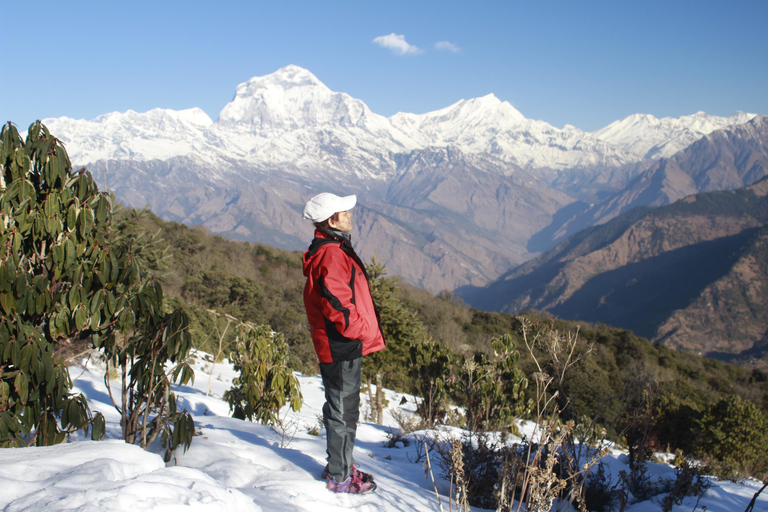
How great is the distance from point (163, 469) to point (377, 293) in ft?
15.8

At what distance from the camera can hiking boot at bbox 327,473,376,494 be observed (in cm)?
292

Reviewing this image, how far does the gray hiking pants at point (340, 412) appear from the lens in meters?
2.97

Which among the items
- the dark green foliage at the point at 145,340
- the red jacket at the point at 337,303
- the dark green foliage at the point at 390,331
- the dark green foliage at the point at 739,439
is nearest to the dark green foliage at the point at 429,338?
the dark green foliage at the point at 390,331

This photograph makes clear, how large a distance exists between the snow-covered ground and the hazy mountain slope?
137 m

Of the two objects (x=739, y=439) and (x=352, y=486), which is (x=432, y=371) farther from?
(x=739, y=439)

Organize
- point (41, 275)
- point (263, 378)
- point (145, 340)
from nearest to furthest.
Result: point (41, 275) → point (145, 340) → point (263, 378)

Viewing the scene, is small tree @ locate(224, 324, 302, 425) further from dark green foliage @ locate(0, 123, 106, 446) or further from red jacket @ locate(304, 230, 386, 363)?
red jacket @ locate(304, 230, 386, 363)

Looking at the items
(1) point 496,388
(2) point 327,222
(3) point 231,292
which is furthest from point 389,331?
Result: (3) point 231,292

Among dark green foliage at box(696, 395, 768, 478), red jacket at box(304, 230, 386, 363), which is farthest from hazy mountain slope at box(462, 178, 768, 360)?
red jacket at box(304, 230, 386, 363)

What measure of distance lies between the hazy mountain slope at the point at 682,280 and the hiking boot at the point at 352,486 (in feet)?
453

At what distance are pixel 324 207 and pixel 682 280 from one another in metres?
188

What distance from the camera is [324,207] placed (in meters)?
3.06

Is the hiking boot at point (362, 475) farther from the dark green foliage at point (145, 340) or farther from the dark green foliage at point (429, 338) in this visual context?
Answer: the dark green foliage at point (429, 338)

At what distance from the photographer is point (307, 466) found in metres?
3.31
